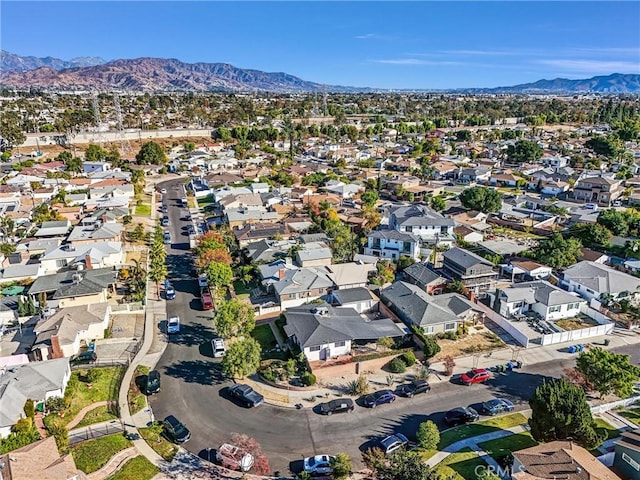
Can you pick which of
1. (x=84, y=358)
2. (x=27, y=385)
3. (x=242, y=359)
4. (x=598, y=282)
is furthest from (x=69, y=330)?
(x=598, y=282)

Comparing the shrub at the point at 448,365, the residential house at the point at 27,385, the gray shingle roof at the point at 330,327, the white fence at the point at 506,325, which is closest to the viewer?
the residential house at the point at 27,385

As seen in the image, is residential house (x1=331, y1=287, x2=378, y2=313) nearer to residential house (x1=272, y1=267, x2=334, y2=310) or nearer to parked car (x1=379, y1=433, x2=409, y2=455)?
residential house (x1=272, y1=267, x2=334, y2=310)

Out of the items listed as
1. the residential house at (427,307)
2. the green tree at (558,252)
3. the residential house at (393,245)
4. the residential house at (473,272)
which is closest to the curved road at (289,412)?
the residential house at (427,307)

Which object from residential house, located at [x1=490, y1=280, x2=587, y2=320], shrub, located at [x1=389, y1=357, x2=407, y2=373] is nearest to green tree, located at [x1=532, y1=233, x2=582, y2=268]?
residential house, located at [x1=490, y1=280, x2=587, y2=320]

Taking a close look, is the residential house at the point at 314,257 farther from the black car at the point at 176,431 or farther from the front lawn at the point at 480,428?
the front lawn at the point at 480,428

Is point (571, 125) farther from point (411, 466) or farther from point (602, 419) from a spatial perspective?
point (411, 466)

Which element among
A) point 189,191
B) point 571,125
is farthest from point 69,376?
point 571,125

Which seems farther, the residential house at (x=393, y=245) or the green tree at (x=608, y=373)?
the residential house at (x=393, y=245)
